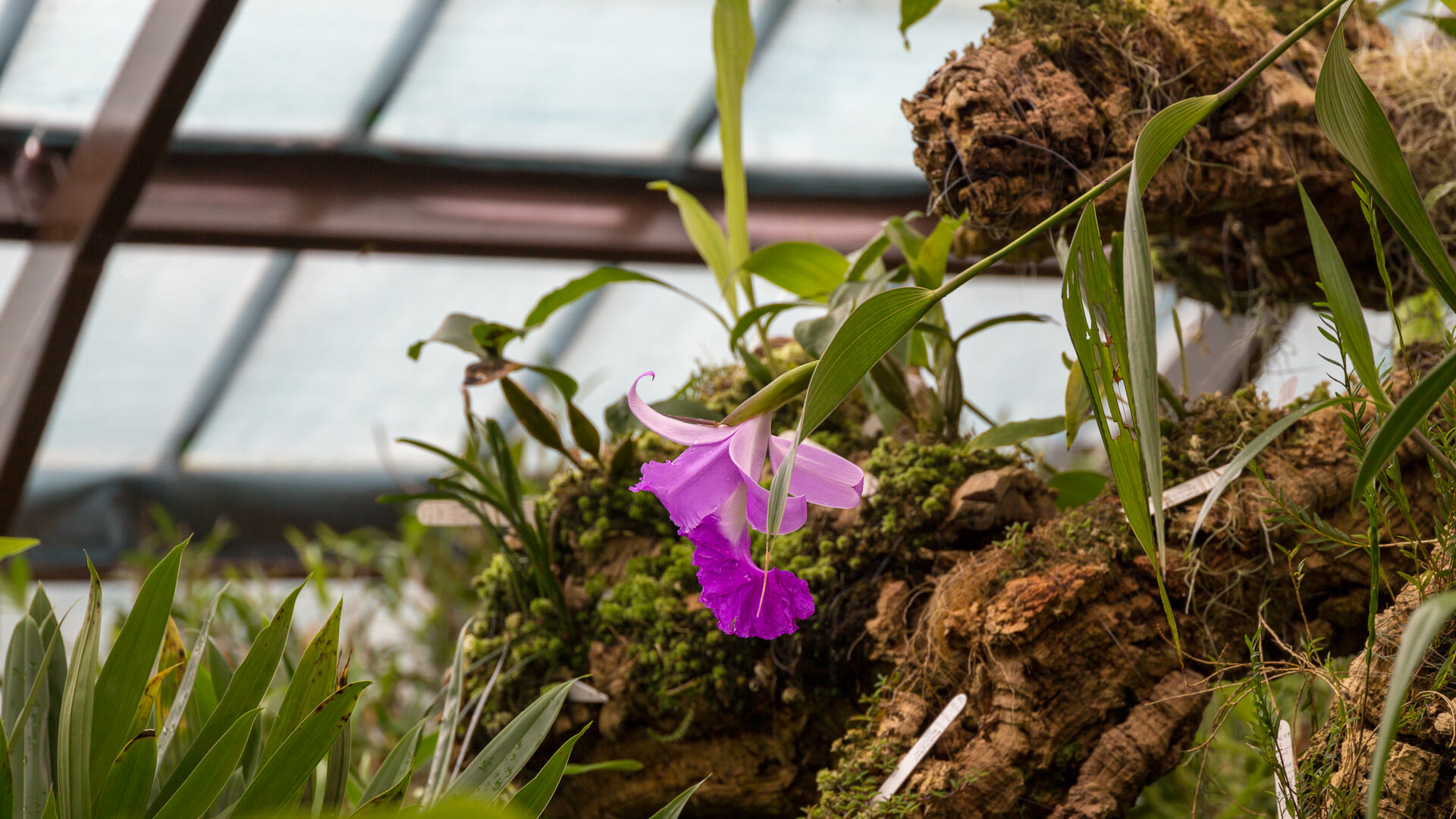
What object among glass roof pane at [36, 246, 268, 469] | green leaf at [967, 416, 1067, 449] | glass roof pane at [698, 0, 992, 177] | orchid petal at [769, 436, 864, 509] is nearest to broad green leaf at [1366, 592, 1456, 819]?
orchid petal at [769, 436, 864, 509]

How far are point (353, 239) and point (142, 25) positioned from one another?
616 mm

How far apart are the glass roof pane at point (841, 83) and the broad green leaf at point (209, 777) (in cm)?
226

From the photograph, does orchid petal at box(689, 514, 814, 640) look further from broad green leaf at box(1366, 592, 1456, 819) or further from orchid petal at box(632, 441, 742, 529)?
broad green leaf at box(1366, 592, 1456, 819)

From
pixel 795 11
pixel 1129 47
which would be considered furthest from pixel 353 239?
pixel 1129 47

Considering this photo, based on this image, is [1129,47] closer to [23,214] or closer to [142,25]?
[142,25]

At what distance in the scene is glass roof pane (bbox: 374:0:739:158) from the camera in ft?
8.05

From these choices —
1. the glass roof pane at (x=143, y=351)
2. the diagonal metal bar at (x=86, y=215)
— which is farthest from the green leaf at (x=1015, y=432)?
the glass roof pane at (x=143, y=351)

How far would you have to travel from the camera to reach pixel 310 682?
751 millimetres

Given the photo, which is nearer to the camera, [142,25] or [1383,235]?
[1383,235]

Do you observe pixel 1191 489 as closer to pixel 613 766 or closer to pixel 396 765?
pixel 613 766

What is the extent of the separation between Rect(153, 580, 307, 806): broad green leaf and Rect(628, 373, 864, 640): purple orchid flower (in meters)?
0.32

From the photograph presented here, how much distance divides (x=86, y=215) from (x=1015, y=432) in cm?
220

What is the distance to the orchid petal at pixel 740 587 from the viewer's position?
2.13ft

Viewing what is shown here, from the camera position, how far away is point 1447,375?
40 centimetres
